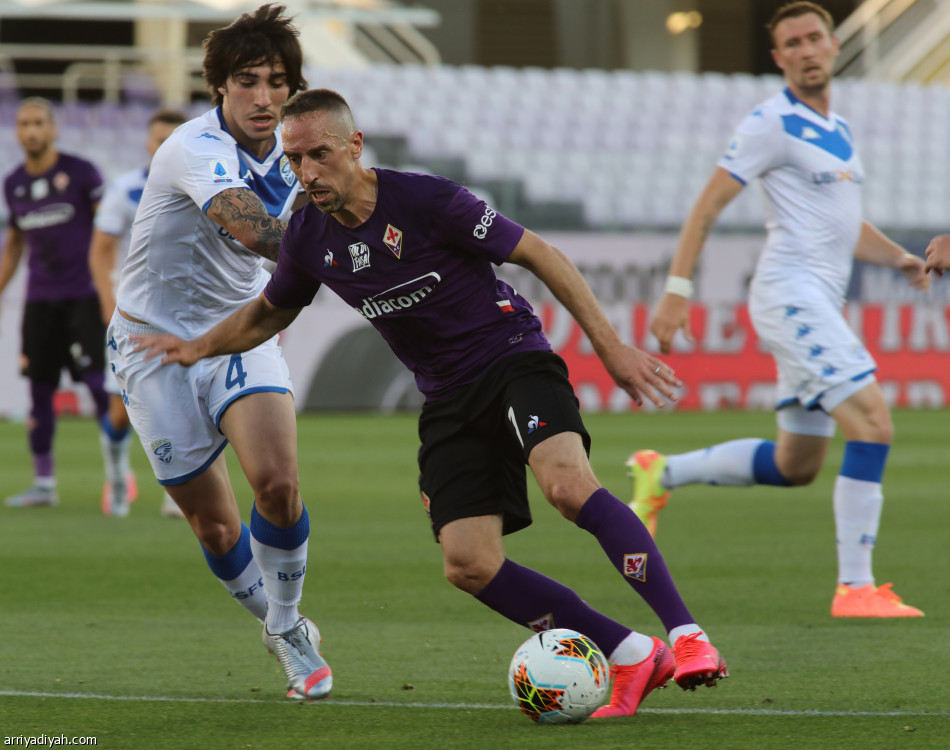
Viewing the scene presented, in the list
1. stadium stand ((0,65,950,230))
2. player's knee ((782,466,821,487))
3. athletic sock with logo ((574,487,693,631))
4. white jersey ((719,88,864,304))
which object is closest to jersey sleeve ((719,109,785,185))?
white jersey ((719,88,864,304))

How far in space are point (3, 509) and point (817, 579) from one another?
5.61 m

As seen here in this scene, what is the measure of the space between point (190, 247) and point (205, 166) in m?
0.37

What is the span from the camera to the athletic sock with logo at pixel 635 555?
3.88 metres

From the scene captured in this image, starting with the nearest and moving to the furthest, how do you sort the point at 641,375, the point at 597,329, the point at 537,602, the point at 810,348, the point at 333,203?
the point at 641,375, the point at 597,329, the point at 333,203, the point at 537,602, the point at 810,348

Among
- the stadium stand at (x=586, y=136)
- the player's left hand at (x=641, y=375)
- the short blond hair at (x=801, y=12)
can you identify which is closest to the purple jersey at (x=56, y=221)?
the short blond hair at (x=801, y=12)

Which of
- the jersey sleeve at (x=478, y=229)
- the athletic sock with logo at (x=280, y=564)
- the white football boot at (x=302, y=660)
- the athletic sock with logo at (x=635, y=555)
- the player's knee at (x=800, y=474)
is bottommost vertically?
the player's knee at (x=800, y=474)

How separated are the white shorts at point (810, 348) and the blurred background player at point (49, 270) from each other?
5.13m

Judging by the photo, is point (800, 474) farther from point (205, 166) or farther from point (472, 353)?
point (205, 166)

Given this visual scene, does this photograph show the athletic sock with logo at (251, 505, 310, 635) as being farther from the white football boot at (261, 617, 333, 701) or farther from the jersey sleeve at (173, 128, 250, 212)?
the jersey sleeve at (173, 128, 250, 212)

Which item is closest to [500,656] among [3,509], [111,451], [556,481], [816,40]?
[556,481]

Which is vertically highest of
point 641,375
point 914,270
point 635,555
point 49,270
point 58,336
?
point 641,375

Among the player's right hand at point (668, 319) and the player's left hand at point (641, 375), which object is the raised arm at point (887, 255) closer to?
the player's right hand at point (668, 319)

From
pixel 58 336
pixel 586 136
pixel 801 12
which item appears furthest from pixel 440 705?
pixel 586 136

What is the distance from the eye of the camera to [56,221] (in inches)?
380
